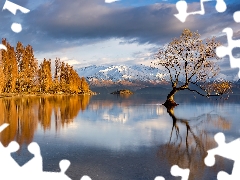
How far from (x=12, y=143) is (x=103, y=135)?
17.8 feet

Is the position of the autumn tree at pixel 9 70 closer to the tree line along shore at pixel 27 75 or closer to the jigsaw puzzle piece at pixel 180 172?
the tree line along shore at pixel 27 75

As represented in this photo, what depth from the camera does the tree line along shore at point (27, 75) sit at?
263 ft

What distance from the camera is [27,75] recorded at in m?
91.0

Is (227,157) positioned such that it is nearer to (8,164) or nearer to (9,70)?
(8,164)

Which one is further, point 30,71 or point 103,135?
point 30,71

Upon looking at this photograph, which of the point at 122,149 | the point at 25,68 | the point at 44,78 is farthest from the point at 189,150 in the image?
the point at 44,78

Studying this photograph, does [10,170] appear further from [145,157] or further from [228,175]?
[228,175]

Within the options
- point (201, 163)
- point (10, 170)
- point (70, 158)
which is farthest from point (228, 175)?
point (10, 170)

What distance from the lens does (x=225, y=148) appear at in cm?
1417

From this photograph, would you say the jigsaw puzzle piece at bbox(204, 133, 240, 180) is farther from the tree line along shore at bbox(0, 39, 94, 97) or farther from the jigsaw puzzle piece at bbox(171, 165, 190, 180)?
the tree line along shore at bbox(0, 39, 94, 97)

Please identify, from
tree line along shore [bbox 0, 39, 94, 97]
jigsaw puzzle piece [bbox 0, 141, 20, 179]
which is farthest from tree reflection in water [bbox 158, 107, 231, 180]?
tree line along shore [bbox 0, 39, 94, 97]

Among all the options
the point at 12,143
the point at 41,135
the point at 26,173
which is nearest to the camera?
the point at 26,173

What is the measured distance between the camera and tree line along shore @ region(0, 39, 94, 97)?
80.0 m

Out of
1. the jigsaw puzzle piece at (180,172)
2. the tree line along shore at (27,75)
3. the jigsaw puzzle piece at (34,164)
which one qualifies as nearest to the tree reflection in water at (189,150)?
the jigsaw puzzle piece at (180,172)
